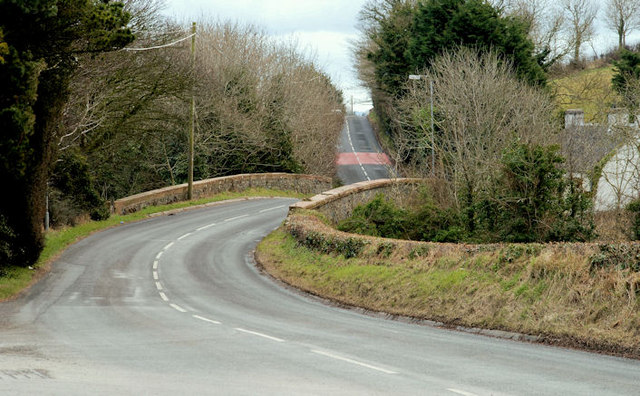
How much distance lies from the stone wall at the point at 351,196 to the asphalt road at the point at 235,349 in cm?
Result: 758

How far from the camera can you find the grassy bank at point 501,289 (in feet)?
44.4

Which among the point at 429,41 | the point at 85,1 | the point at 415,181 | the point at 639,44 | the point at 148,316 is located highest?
the point at 639,44

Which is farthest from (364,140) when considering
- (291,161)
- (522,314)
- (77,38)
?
(522,314)

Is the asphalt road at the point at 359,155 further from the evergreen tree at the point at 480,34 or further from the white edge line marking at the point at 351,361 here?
the white edge line marking at the point at 351,361

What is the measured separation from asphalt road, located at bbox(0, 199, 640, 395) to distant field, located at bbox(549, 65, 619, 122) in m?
40.4

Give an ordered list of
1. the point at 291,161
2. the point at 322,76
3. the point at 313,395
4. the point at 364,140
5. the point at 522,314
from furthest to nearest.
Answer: the point at 364,140 → the point at 322,76 → the point at 291,161 → the point at 522,314 → the point at 313,395

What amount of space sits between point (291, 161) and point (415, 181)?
2148 centimetres

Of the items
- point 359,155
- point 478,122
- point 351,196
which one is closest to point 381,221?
point 351,196

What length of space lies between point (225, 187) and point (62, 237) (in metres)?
18.8

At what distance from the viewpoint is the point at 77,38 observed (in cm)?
2216

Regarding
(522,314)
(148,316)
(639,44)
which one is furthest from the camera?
(639,44)

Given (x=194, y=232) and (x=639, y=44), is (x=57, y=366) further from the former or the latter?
(x=639, y=44)

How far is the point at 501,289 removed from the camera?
15891 millimetres

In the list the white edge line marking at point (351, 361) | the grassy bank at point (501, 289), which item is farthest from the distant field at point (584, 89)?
the white edge line marking at point (351, 361)
